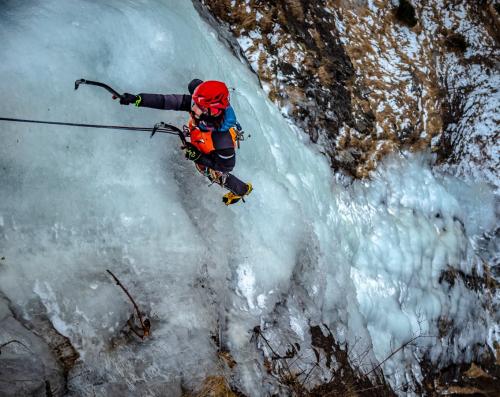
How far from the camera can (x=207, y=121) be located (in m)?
3.08

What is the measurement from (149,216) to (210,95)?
3.25 ft

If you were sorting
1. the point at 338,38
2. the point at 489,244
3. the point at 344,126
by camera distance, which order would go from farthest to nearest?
the point at 489,244
the point at 338,38
the point at 344,126

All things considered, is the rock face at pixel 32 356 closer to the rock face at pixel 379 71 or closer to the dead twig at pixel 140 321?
the dead twig at pixel 140 321

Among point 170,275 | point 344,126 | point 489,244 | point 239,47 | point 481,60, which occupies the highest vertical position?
point 481,60

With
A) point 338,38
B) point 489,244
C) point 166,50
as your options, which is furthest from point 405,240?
point 166,50

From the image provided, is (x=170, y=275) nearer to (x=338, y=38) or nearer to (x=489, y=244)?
(x=338, y=38)

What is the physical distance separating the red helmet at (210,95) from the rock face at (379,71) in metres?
2.25

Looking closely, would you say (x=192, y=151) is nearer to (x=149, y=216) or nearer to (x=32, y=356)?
(x=149, y=216)

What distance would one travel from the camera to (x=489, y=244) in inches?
271

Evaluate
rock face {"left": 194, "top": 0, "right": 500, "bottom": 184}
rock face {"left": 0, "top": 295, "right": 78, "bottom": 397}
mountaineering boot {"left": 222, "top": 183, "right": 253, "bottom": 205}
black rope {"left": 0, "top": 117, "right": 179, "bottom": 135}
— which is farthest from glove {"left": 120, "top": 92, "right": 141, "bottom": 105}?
rock face {"left": 194, "top": 0, "right": 500, "bottom": 184}

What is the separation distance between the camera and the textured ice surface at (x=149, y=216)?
2861 millimetres

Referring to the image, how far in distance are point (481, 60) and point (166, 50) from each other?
573cm

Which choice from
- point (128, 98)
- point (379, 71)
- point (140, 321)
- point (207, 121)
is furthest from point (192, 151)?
point (379, 71)

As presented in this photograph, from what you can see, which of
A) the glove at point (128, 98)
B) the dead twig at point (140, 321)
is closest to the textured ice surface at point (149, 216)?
the dead twig at point (140, 321)
